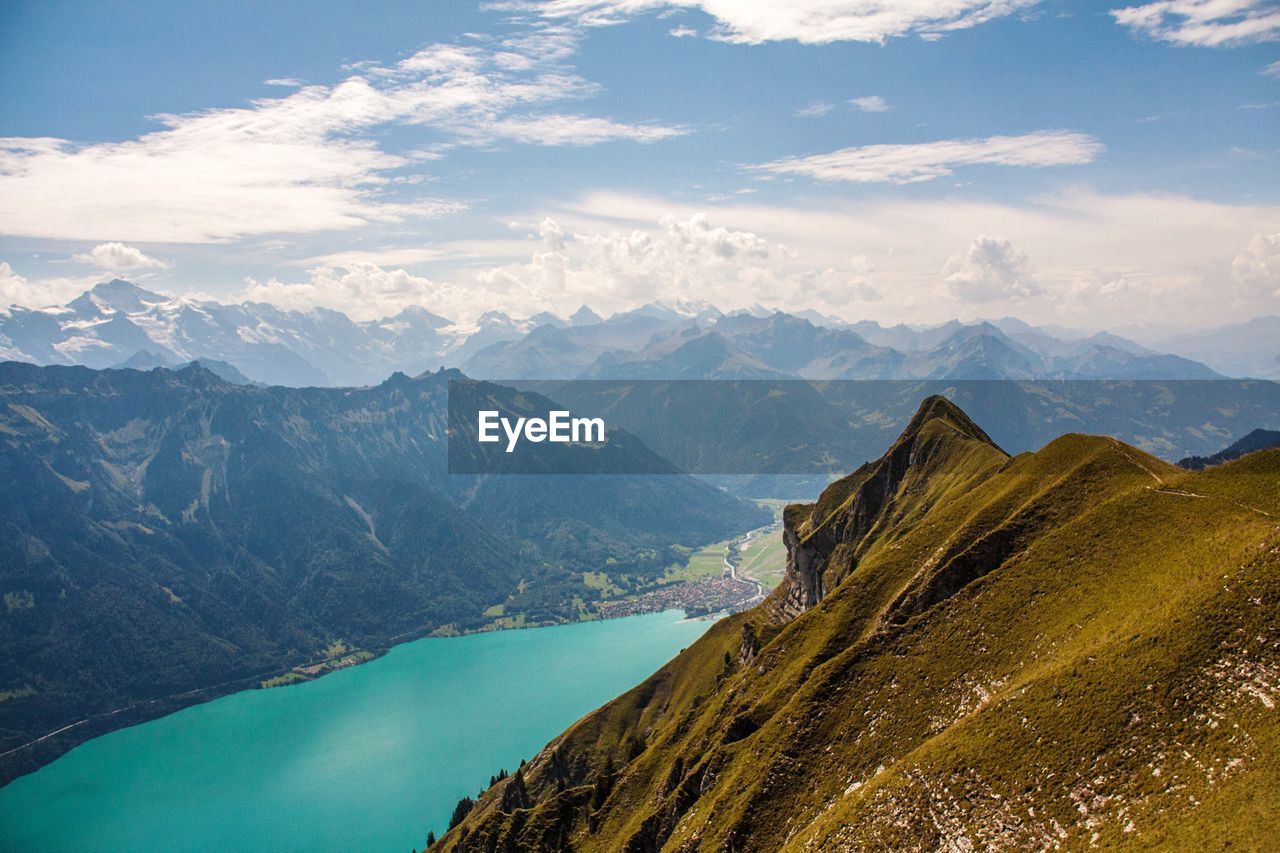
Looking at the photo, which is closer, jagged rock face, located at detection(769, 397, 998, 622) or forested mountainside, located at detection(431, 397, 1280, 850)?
forested mountainside, located at detection(431, 397, 1280, 850)

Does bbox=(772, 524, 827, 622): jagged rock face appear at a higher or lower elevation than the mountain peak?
lower

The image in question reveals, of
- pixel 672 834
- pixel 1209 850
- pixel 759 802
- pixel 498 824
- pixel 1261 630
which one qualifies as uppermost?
pixel 1261 630

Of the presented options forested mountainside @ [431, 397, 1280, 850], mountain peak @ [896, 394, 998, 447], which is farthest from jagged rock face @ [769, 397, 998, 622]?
forested mountainside @ [431, 397, 1280, 850]

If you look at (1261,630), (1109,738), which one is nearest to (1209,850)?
(1109,738)

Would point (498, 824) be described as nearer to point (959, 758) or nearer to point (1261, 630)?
point (959, 758)

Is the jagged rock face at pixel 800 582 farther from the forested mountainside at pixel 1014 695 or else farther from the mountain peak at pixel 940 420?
the mountain peak at pixel 940 420

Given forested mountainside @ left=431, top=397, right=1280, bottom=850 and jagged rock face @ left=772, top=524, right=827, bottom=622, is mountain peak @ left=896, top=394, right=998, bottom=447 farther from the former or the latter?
jagged rock face @ left=772, top=524, right=827, bottom=622

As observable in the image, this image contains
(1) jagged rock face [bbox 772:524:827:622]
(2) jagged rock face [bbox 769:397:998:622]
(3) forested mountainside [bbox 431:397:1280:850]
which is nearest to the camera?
(3) forested mountainside [bbox 431:397:1280:850]

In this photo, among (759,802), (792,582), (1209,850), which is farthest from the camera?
Result: (792,582)

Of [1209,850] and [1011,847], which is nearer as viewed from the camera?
[1209,850]
